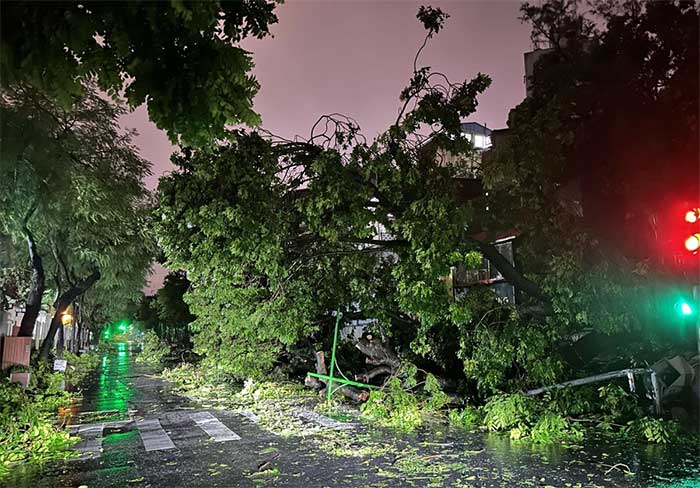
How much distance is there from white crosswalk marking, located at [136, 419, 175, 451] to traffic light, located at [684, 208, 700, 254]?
9.07 metres

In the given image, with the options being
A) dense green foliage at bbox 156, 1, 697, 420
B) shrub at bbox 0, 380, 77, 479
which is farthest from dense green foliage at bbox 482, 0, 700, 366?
shrub at bbox 0, 380, 77, 479

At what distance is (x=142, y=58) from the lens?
4.79m

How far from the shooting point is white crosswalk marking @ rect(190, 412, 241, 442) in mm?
10135

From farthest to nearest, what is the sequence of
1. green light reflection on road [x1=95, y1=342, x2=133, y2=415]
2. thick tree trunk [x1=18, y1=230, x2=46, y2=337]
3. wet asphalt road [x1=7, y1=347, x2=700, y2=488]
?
thick tree trunk [x1=18, y1=230, x2=46, y2=337] → green light reflection on road [x1=95, y1=342, x2=133, y2=415] → wet asphalt road [x1=7, y1=347, x2=700, y2=488]

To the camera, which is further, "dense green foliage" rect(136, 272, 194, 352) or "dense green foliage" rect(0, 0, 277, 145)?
"dense green foliage" rect(136, 272, 194, 352)

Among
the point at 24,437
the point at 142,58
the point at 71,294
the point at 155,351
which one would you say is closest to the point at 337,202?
the point at 142,58

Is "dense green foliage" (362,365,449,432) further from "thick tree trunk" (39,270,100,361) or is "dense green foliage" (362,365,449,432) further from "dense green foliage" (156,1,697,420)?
"thick tree trunk" (39,270,100,361)

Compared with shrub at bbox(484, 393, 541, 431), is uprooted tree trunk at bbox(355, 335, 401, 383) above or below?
above

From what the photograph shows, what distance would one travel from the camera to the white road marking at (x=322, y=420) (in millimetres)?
10867

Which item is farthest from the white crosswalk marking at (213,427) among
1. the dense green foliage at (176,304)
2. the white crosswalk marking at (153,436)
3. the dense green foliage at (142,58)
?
the dense green foliage at (176,304)

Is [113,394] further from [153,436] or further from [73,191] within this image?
[153,436]

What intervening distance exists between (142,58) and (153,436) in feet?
27.5

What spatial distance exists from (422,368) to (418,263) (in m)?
4.25

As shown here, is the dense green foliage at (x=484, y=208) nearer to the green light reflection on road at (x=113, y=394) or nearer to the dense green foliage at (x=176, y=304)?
the green light reflection on road at (x=113, y=394)
